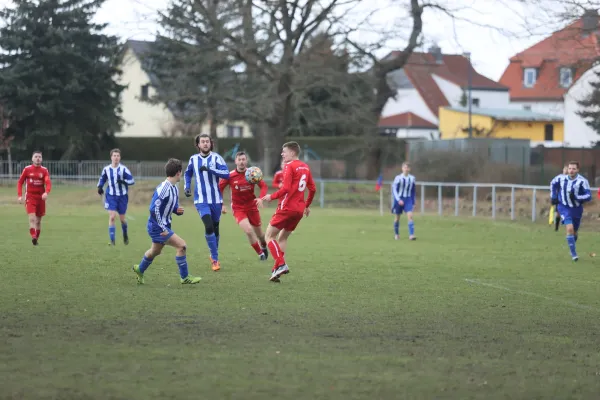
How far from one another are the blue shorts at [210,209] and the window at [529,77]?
76.0m

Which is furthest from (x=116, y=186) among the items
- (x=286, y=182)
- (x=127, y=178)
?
(x=286, y=182)

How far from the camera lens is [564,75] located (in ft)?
123

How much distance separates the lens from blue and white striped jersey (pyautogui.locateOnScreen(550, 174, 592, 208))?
55.7 ft

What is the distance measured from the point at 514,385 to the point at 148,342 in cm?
312

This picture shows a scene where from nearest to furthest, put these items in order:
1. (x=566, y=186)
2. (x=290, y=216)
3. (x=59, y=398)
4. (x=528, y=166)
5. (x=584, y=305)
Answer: (x=59, y=398), (x=584, y=305), (x=290, y=216), (x=566, y=186), (x=528, y=166)

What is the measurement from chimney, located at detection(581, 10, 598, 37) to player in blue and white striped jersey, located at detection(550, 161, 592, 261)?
1185 centimetres

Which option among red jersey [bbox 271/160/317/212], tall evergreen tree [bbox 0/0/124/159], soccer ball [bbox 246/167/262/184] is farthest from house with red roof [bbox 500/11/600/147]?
tall evergreen tree [bbox 0/0/124/159]

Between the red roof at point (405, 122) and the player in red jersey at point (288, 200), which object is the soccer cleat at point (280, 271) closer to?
the player in red jersey at point (288, 200)

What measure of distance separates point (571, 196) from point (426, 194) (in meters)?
19.7

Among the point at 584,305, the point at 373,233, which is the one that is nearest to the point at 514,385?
the point at 584,305

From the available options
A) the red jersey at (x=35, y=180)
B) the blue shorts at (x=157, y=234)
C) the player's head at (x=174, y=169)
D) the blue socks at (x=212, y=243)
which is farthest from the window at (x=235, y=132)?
the player's head at (x=174, y=169)

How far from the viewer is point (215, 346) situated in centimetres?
819

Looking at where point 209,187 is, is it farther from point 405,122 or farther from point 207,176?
point 405,122

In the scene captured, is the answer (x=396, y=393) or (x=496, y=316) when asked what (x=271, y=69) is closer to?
(x=496, y=316)
